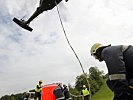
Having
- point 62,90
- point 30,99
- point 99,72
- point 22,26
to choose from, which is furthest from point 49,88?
point 99,72

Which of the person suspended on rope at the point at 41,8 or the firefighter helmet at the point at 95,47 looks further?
the person suspended on rope at the point at 41,8

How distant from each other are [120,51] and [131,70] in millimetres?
330

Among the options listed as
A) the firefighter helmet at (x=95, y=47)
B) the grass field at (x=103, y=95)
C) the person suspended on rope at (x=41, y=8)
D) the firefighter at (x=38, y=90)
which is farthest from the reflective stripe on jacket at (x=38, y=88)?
the firefighter helmet at (x=95, y=47)

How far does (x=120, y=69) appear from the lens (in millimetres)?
4395

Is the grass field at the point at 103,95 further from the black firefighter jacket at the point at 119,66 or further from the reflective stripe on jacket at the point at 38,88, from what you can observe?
A: the black firefighter jacket at the point at 119,66

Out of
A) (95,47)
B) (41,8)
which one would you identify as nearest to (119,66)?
(95,47)

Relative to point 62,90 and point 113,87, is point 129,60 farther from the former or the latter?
point 62,90

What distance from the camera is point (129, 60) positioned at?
14.7ft

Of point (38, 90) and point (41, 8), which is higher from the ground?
point (41, 8)

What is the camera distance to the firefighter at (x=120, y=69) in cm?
427

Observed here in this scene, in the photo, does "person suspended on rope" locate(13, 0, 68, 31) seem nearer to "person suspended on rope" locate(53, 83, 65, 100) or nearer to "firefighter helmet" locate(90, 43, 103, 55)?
"person suspended on rope" locate(53, 83, 65, 100)

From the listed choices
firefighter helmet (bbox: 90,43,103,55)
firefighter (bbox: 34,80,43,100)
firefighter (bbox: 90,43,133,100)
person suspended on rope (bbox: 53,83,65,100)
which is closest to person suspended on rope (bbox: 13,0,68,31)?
firefighter (bbox: 34,80,43,100)

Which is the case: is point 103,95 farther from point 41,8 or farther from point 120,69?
point 120,69

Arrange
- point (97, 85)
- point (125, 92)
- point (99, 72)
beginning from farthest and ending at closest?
point (99, 72) < point (97, 85) < point (125, 92)
